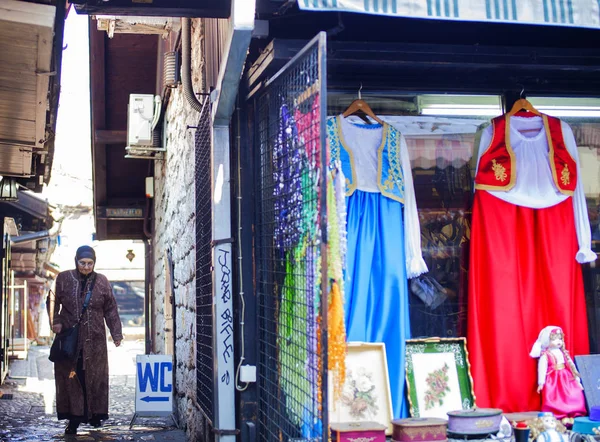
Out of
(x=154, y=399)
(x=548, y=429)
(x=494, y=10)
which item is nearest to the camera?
(x=494, y=10)

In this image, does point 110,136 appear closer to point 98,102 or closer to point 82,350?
point 98,102

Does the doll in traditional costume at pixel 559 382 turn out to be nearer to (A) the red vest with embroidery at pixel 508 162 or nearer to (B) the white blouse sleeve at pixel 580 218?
(B) the white blouse sleeve at pixel 580 218

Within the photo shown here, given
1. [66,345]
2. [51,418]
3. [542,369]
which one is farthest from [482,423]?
[51,418]

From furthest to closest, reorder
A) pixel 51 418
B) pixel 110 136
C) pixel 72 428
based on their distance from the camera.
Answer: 1. pixel 110 136
2. pixel 51 418
3. pixel 72 428

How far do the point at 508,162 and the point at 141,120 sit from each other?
22.2 feet

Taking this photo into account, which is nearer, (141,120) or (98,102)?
(141,120)

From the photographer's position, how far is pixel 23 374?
1683cm

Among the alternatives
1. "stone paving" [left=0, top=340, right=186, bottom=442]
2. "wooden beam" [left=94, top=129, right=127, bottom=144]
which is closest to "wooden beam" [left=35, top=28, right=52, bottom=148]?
"stone paving" [left=0, top=340, right=186, bottom=442]

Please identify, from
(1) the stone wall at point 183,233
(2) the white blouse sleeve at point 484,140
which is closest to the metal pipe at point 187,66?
(1) the stone wall at point 183,233

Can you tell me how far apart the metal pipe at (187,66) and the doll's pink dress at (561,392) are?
3480 mm

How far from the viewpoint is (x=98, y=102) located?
12609 mm

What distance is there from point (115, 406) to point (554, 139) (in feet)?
25.2

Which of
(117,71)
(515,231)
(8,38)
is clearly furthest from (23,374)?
(515,231)

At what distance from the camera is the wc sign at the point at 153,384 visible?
8695mm
